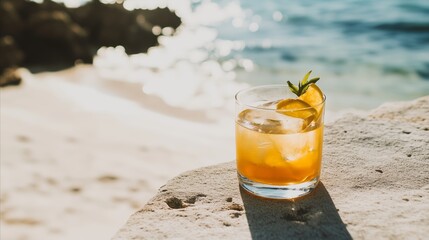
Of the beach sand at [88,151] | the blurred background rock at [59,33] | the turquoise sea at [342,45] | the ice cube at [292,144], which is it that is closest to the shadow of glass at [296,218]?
the ice cube at [292,144]

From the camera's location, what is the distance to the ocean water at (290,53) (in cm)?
1057

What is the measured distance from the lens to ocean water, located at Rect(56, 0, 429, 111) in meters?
10.6

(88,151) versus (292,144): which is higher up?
(292,144)

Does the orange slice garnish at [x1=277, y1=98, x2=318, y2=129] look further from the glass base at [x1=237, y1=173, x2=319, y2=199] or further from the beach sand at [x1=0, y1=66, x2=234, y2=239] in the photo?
the beach sand at [x1=0, y1=66, x2=234, y2=239]

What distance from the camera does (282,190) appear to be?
6.27 ft

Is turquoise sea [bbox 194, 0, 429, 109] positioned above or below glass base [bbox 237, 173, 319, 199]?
above

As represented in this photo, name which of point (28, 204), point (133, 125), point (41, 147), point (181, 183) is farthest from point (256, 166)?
point (133, 125)

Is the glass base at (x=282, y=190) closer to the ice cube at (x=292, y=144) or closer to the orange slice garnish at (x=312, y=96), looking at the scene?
the ice cube at (x=292, y=144)

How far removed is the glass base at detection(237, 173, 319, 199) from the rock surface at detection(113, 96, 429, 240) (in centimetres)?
3

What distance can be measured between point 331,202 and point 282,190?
7.2 inches

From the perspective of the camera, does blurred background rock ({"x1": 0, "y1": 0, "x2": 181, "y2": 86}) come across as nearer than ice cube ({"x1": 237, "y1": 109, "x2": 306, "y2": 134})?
No

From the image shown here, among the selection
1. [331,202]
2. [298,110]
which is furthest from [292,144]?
[331,202]

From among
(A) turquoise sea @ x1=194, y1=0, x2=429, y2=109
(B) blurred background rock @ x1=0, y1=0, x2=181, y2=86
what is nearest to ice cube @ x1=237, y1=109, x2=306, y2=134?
(A) turquoise sea @ x1=194, y1=0, x2=429, y2=109

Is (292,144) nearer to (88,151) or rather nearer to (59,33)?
(88,151)
